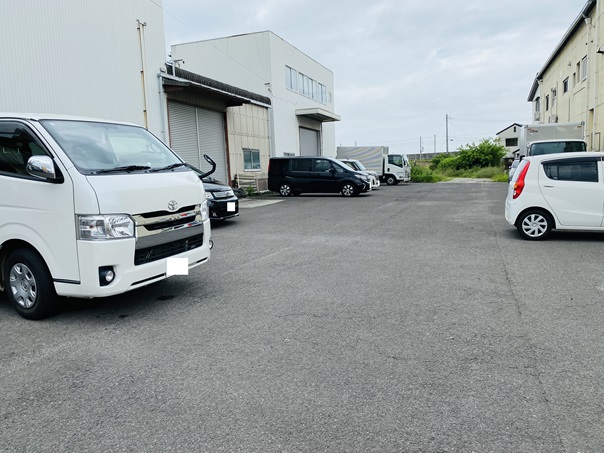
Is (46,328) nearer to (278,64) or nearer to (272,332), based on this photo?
(272,332)

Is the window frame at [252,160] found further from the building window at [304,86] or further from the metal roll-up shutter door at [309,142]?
the metal roll-up shutter door at [309,142]

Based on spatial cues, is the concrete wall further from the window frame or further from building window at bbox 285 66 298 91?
building window at bbox 285 66 298 91

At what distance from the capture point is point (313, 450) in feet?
8.75

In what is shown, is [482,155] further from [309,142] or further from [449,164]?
[309,142]

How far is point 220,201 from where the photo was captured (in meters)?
11.7

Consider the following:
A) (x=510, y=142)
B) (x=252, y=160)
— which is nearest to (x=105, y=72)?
(x=252, y=160)

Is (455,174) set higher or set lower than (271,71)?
lower

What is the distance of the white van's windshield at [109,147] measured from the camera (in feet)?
16.1

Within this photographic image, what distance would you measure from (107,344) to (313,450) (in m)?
2.41

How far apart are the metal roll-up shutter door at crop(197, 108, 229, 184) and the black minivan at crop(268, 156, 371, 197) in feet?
7.54

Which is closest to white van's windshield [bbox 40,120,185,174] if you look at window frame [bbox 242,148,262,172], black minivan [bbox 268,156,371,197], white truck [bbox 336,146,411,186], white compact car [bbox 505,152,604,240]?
white compact car [bbox 505,152,604,240]

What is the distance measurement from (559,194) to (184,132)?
1426cm

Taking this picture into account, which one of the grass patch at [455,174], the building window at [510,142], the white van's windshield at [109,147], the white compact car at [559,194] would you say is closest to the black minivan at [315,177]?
the white compact car at [559,194]

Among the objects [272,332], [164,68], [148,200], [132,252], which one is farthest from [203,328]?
[164,68]
